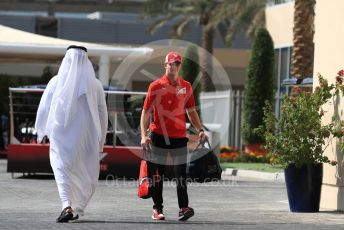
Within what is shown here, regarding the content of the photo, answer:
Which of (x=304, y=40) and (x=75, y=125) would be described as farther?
(x=304, y=40)

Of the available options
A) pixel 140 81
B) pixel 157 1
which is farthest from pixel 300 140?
pixel 140 81

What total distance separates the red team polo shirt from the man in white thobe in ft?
1.97

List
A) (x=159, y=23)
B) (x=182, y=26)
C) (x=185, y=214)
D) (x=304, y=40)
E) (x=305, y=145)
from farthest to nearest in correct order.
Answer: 1. (x=159, y=23)
2. (x=182, y=26)
3. (x=304, y=40)
4. (x=305, y=145)
5. (x=185, y=214)

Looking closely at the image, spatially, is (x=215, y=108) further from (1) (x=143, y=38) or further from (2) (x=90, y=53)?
(1) (x=143, y=38)

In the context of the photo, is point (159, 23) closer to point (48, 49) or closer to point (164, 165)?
point (48, 49)

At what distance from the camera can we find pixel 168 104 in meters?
11.4

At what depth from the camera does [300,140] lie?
13023mm

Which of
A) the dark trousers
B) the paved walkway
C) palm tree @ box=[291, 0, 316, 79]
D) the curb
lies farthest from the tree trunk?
the dark trousers

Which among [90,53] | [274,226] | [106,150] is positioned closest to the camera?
[274,226]

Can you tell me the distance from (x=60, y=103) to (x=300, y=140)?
137 inches

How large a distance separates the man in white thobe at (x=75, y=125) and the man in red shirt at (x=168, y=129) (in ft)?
1.92

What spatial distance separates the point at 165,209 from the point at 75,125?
2.66 metres

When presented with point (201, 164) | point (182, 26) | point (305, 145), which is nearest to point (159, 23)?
point (182, 26)

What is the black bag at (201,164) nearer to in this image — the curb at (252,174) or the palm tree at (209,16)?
the curb at (252,174)
